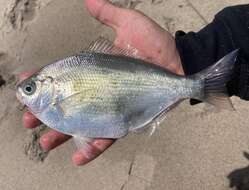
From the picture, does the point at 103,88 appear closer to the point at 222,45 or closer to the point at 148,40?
the point at 148,40

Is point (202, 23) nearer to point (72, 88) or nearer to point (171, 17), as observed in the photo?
point (171, 17)

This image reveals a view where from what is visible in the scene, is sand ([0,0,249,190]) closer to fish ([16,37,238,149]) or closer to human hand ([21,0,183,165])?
human hand ([21,0,183,165])

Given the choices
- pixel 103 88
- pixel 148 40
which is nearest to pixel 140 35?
pixel 148 40

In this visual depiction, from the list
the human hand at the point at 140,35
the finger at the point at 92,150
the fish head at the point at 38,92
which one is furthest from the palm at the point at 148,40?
the fish head at the point at 38,92

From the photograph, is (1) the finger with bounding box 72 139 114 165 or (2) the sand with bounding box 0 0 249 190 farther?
(2) the sand with bounding box 0 0 249 190

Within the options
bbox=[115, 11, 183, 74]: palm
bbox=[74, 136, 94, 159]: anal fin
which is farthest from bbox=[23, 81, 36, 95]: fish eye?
bbox=[115, 11, 183, 74]: palm

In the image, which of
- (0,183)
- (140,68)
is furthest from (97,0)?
(0,183)

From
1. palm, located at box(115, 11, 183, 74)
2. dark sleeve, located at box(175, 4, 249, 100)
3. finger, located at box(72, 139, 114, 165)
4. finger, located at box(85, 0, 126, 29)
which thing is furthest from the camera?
finger, located at box(85, 0, 126, 29)

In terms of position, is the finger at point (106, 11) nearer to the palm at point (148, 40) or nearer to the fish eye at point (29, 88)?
the palm at point (148, 40)

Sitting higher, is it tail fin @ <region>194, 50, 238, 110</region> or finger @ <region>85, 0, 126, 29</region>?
finger @ <region>85, 0, 126, 29</region>
